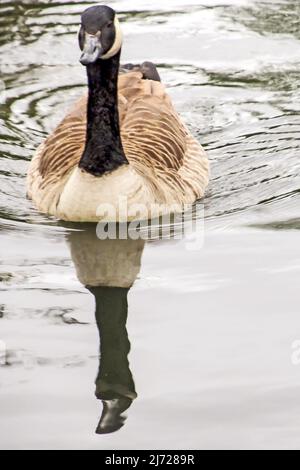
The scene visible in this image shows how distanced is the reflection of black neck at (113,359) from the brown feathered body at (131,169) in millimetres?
1237

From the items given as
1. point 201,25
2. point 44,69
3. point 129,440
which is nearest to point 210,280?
point 129,440

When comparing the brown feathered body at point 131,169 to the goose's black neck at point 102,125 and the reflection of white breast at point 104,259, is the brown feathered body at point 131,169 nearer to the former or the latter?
the goose's black neck at point 102,125

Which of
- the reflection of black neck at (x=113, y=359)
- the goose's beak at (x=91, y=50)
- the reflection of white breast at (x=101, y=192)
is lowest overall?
the reflection of black neck at (x=113, y=359)

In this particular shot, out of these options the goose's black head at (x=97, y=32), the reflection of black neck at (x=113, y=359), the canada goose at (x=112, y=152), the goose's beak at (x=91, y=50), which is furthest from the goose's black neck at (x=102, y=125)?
the reflection of black neck at (x=113, y=359)

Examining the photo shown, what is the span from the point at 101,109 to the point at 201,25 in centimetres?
546

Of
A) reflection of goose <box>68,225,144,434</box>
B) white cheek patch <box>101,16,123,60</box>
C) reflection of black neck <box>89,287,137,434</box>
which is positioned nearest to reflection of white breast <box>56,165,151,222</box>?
reflection of goose <box>68,225,144,434</box>

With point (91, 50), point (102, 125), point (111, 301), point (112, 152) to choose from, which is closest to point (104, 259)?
point (111, 301)

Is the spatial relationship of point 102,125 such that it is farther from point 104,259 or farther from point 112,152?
point 104,259

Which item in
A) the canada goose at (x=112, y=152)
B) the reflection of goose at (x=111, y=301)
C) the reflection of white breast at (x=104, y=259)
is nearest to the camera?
the reflection of goose at (x=111, y=301)

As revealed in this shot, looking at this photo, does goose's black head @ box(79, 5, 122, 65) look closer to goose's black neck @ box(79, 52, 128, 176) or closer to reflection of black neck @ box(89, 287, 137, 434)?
goose's black neck @ box(79, 52, 128, 176)

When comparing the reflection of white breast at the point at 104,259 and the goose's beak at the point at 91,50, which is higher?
the goose's beak at the point at 91,50

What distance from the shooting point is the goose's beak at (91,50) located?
8234 mm

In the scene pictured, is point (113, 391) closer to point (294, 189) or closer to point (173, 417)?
point (173, 417)

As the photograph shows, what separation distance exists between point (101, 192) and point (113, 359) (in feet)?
7.51
